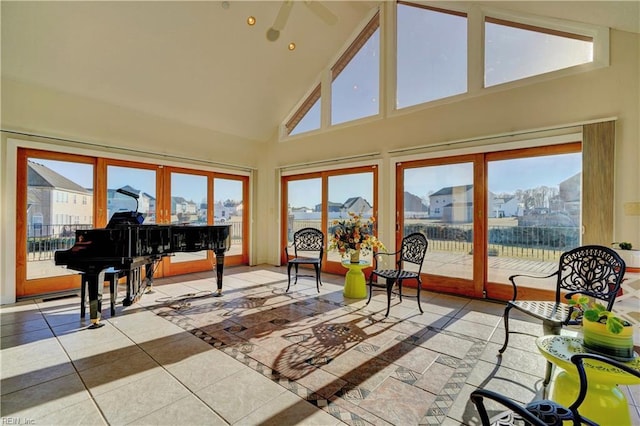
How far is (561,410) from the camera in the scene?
1.17 m

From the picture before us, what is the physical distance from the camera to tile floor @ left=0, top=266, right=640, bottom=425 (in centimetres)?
179

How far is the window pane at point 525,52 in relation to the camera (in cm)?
336

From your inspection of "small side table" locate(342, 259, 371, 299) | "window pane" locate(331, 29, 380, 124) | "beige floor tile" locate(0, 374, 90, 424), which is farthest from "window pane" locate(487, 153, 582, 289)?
"beige floor tile" locate(0, 374, 90, 424)

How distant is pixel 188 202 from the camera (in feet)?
18.4

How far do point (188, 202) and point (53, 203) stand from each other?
1917 mm

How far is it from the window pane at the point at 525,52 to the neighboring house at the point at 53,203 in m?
6.01

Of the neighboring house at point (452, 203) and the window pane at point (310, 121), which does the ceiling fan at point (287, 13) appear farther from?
the neighboring house at point (452, 203)

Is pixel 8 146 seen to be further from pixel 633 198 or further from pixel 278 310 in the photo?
pixel 633 198

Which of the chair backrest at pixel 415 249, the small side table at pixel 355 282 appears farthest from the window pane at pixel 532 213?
the small side table at pixel 355 282

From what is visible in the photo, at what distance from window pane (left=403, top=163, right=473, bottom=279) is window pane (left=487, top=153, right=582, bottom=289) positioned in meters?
0.30

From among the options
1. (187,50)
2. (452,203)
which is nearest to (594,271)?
(452,203)

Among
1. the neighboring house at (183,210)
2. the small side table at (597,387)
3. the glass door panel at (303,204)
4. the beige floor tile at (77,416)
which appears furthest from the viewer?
the glass door panel at (303,204)

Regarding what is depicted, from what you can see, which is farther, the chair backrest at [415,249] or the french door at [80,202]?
the french door at [80,202]

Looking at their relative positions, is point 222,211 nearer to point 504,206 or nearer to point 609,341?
point 504,206
